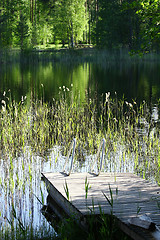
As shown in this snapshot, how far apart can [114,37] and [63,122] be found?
138 ft

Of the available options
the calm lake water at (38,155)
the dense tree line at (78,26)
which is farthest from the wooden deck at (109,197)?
the dense tree line at (78,26)

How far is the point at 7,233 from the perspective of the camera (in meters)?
4.84

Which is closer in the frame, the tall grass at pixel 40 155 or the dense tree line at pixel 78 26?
the tall grass at pixel 40 155

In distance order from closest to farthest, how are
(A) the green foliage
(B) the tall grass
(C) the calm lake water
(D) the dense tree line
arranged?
(C) the calm lake water < (B) the tall grass < (D) the dense tree line < (A) the green foliage

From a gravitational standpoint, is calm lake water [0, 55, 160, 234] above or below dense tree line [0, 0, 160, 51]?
below

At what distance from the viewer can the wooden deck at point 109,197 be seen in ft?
15.1

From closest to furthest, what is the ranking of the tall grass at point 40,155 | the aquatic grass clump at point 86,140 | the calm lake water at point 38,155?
the calm lake water at point 38,155 < the tall grass at point 40,155 < the aquatic grass clump at point 86,140

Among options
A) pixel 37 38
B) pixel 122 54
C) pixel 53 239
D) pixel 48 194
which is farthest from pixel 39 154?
pixel 37 38

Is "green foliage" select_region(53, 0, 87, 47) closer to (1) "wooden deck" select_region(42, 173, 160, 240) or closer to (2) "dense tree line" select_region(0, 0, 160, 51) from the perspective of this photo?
(2) "dense tree line" select_region(0, 0, 160, 51)

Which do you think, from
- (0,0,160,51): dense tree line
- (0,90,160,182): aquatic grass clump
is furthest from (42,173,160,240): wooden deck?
(0,0,160,51): dense tree line

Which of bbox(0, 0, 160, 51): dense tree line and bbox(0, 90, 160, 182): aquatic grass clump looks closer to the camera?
bbox(0, 90, 160, 182): aquatic grass clump

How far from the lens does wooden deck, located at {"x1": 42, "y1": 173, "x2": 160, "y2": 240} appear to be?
459 centimetres

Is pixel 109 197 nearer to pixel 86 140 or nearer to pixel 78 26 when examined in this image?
pixel 86 140

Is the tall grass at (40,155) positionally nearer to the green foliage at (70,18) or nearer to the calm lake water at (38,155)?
the calm lake water at (38,155)
